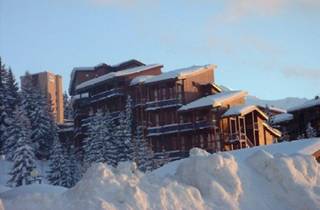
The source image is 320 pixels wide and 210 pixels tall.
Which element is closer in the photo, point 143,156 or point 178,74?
point 143,156

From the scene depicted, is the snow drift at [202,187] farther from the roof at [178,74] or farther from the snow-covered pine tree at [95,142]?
the roof at [178,74]

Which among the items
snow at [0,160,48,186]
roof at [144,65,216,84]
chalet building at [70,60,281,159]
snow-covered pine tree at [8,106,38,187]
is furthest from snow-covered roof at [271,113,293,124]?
snow-covered pine tree at [8,106,38,187]

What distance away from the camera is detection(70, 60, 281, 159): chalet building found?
4894 cm

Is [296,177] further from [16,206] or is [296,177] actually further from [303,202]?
[16,206]

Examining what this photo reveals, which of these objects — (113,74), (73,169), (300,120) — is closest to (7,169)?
(73,169)

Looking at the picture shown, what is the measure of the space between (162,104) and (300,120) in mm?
15421

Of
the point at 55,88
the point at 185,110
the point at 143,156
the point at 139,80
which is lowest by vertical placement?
the point at 143,156

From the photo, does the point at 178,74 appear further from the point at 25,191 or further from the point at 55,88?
the point at 55,88

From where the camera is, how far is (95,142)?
155 feet

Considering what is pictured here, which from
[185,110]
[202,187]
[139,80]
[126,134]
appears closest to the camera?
[202,187]

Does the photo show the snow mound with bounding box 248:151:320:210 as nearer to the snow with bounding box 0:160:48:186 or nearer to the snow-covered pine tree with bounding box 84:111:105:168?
the snow-covered pine tree with bounding box 84:111:105:168

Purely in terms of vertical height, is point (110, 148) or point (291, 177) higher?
point (291, 177)

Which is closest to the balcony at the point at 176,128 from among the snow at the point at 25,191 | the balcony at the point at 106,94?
the balcony at the point at 106,94

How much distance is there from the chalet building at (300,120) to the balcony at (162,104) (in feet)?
39.2
